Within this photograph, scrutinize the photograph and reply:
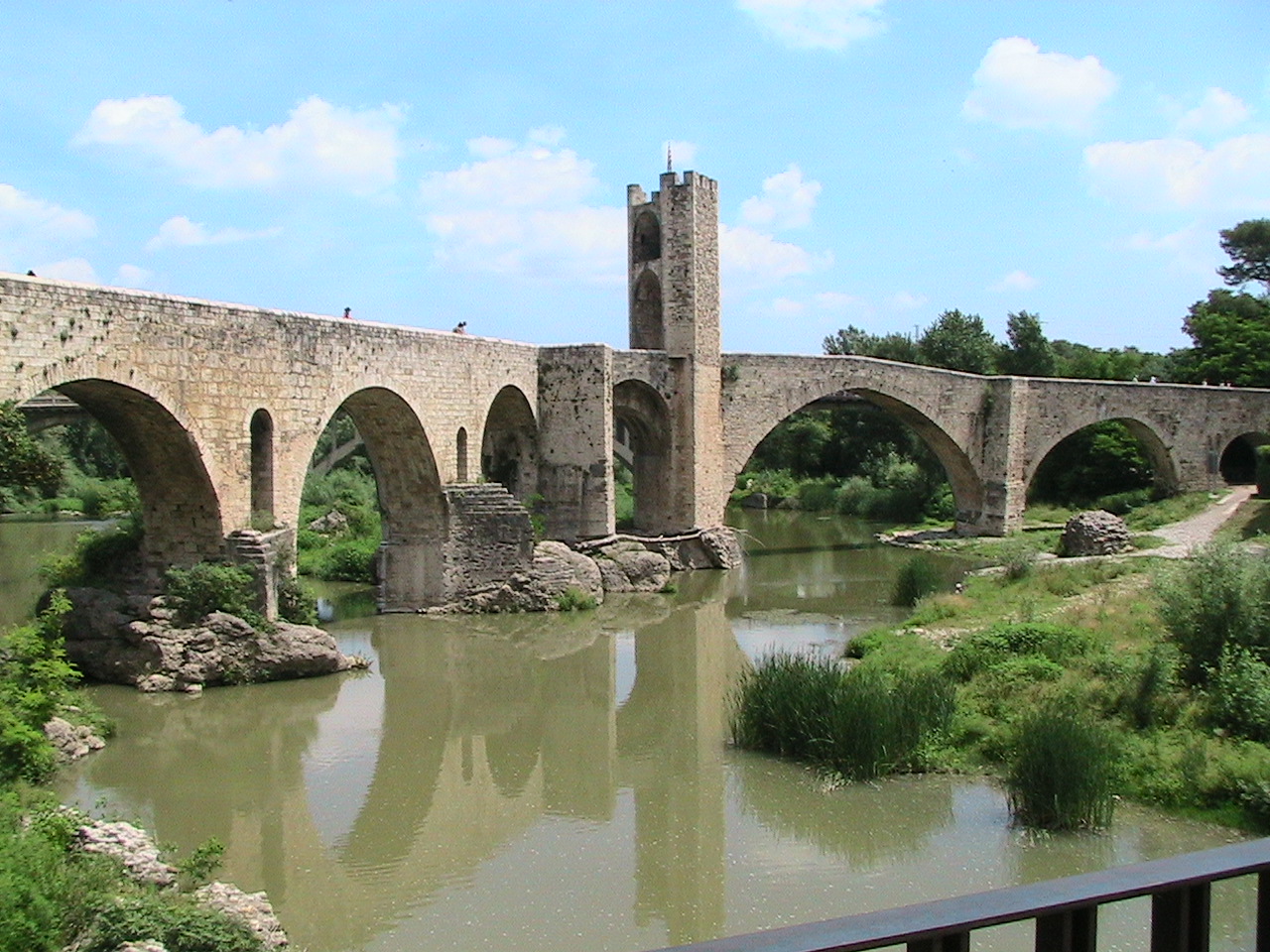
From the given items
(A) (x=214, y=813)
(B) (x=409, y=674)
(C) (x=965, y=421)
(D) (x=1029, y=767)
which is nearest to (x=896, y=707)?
(D) (x=1029, y=767)

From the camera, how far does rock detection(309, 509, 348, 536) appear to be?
23141 mm

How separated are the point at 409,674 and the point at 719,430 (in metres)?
10.1

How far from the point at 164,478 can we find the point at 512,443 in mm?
8173

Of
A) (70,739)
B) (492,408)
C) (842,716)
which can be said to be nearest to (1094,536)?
(492,408)

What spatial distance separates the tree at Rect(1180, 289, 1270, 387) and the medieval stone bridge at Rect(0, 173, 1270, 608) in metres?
2.33

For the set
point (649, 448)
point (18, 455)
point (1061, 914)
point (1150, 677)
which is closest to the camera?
point (1061, 914)

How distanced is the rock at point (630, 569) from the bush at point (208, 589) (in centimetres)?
740

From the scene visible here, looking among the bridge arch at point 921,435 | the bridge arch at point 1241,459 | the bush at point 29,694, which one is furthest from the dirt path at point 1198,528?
the bush at point 29,694

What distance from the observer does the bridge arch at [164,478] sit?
11.6 metres

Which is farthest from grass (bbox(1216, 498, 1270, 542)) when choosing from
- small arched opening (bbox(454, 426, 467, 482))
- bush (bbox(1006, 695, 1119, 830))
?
bush (bbox(1006, 695, 1119, 830))

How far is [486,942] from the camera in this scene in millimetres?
6574

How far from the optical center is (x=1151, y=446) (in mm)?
28594

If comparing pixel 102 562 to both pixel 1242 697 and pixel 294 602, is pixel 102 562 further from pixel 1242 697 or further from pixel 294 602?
pixel 1242 697

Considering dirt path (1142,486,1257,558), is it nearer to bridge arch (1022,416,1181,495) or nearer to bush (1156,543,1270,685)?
bridge arch (1022,416,1181,495)
